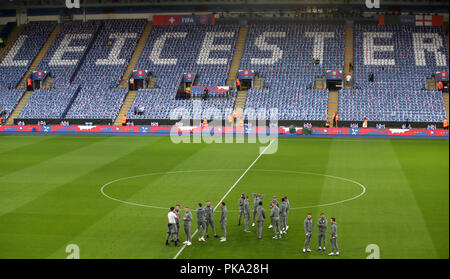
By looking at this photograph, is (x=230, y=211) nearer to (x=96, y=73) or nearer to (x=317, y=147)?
(x=317, y=147)

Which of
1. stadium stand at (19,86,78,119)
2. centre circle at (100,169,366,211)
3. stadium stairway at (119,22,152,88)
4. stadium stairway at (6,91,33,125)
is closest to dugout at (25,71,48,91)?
stadium stairway at (6,91,33,125)

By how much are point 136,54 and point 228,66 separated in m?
12.0

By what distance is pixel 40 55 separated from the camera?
72125mm

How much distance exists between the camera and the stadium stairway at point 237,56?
6450cm

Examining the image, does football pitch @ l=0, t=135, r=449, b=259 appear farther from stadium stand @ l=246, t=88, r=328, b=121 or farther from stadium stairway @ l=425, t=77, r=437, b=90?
stadium stairway @ l=425, t=77, r=437, b=90

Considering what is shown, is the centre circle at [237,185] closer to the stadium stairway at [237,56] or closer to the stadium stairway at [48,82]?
the stadium stairway at [237,56]

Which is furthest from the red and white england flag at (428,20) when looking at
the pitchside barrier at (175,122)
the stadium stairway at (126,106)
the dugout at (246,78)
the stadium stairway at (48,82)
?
the stadium stairway at (48,82)

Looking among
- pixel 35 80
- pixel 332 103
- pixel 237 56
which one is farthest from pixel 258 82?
pixel 35 80

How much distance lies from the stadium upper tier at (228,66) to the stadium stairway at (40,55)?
Result: 467 mm

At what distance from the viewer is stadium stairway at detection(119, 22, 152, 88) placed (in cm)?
6625

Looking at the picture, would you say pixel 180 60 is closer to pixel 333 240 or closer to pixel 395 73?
pixel 395 73

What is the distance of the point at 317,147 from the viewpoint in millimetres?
45781

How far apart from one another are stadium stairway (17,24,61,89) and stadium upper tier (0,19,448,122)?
18.4 inches

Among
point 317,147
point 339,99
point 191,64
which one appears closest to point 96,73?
point 191,64
